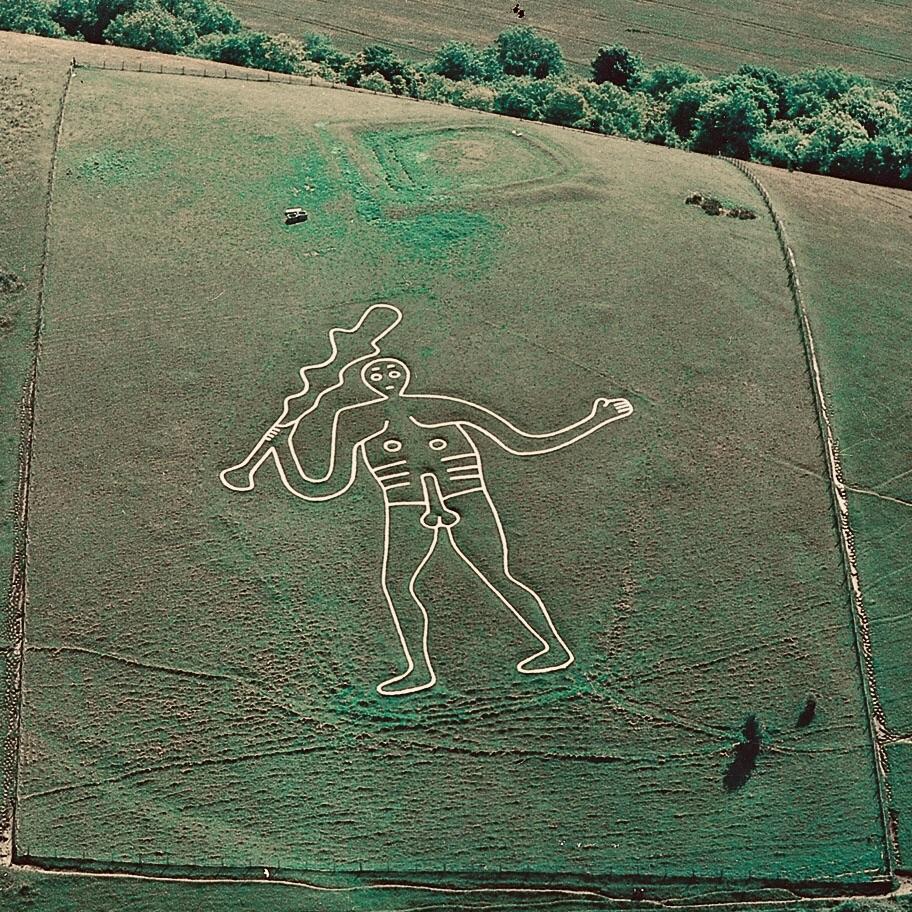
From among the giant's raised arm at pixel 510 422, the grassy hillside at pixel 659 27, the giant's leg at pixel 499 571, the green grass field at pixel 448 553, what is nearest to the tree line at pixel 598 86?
the grassy hillside at pixel 659 27

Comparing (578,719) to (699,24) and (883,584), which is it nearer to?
(883,584)

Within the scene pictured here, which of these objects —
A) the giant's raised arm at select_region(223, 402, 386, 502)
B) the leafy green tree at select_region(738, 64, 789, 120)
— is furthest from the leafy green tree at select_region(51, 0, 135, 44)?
the giant's raised arm at select_region(223, 402, 386, 502)

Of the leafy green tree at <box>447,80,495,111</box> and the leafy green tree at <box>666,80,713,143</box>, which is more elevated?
the leafy green tree at <box>666,80,713,143</box>

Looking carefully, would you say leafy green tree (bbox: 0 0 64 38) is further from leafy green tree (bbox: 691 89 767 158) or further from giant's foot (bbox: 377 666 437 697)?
giant's foot (bbox: 377 666 437 697)

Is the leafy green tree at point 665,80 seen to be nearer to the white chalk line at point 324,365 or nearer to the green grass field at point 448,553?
the green grass field at point 448,553

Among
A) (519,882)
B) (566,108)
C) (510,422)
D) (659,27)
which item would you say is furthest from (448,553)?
(659,27)

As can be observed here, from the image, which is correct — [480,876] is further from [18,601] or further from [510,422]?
[510,422]
